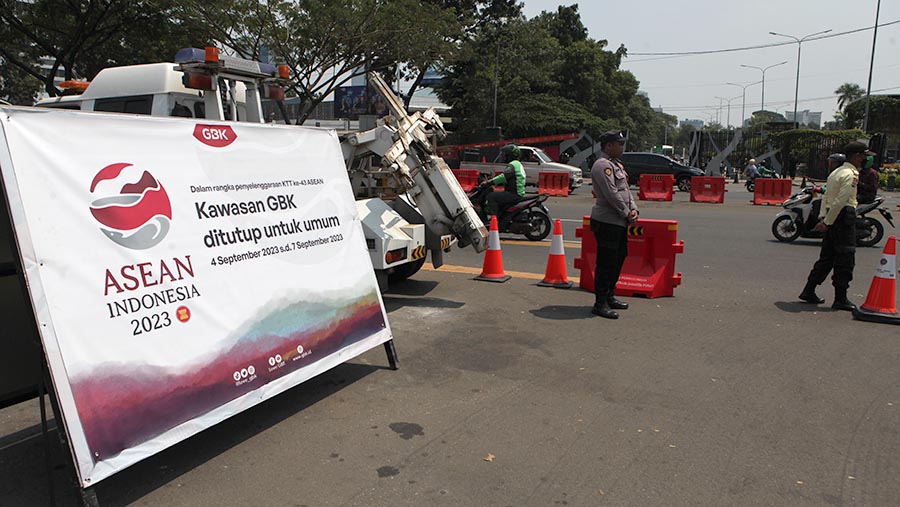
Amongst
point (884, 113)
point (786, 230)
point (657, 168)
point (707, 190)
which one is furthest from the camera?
point (884, 113)

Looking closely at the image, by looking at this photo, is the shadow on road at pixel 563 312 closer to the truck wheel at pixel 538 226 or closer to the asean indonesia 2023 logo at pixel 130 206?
the asean indonesia 2023 logo at pixel 130 206

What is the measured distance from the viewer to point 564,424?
14.2 ft

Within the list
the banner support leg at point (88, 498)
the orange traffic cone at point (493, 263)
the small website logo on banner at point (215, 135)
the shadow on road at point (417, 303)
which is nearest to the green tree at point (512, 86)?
the orange traffic cone at point (493, 263)

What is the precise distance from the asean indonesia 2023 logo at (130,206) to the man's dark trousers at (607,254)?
455cm

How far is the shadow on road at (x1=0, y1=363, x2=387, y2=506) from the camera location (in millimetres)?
3457

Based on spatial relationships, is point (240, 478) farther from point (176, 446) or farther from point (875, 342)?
point (875, 342)

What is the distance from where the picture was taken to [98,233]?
332 cm

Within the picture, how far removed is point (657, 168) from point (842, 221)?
70.0ft

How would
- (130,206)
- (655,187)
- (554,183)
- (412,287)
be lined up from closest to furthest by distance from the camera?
(130,206) < (412,287) < (655,187) < (554,183)

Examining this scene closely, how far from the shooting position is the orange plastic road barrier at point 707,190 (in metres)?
21.5

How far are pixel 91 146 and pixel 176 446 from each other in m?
1.86

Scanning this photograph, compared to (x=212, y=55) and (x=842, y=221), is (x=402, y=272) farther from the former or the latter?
(x=842, y=221)

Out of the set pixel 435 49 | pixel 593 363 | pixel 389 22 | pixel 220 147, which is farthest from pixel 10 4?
pixel 593 363

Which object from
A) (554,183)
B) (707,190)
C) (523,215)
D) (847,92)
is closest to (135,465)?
(523,215)
